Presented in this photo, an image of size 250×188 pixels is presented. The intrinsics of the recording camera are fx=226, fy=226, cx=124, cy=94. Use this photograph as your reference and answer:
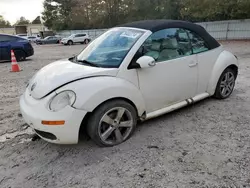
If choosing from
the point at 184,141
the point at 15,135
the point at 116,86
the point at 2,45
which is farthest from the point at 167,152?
the point at 2,45

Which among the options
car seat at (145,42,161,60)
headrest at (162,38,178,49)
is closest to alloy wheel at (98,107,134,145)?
car seat at (145,42,161,60)

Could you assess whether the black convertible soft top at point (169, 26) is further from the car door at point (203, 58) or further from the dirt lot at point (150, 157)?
the dirt lot at point (150, 157)

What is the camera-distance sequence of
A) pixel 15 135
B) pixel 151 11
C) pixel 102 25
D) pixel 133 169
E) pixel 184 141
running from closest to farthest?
pixel 133 169 < pixel 184 141 < pixel 15 135 < pixel 151 11 < pixel 102 25

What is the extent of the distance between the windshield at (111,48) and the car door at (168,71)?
0.86ft

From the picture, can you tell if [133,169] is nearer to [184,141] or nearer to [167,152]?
[167,152]

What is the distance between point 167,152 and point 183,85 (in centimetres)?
119

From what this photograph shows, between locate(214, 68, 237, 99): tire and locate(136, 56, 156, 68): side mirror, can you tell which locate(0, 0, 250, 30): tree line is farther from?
locate(136, 56, 156, 68): side mirror

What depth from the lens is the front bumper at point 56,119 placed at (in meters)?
2.54

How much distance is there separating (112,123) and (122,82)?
54cm

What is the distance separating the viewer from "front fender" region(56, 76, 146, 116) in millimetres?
2609

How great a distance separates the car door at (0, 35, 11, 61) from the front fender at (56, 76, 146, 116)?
Answer: 10.0m

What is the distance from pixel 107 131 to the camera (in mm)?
2895

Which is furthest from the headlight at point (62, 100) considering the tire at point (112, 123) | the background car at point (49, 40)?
the background car at point (49, 40)

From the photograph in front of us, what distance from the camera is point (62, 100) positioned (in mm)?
2617
